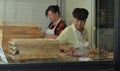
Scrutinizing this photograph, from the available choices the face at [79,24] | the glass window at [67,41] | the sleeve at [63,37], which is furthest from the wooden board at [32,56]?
the face at [79,24]

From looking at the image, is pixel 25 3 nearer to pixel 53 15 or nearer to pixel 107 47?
pixel 53 15

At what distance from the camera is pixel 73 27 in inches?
81.2

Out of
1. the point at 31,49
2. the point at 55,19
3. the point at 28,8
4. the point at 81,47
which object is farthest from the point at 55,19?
the point at 31,49

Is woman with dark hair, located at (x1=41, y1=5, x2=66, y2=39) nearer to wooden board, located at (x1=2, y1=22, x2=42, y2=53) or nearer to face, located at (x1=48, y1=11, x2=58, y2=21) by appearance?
face, located at (x1=48, y1=11, x2=58, y2=21)

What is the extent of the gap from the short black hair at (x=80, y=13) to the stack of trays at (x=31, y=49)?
2.10ft

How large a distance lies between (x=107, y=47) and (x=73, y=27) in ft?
1.76

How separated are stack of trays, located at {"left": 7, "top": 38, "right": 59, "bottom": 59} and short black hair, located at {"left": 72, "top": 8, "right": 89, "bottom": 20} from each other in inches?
25.2

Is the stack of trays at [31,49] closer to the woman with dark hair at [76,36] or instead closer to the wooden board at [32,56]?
the wooden board at [32,56]

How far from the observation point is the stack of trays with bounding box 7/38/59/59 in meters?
1.41

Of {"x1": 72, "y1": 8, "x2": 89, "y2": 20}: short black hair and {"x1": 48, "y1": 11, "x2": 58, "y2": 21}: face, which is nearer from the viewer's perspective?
{"x1": 72, "y1": 8, "x2": 89, "y2": 20}: short black hair

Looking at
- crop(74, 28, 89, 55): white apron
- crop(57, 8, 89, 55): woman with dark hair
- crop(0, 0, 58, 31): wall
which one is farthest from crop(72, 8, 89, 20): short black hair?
crop(0, 0, 58, 31): wall

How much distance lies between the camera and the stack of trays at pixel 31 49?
1.41 metres

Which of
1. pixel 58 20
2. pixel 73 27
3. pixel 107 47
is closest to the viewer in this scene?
pixel 107 47

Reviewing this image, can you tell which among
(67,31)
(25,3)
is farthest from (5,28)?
(25,3)
